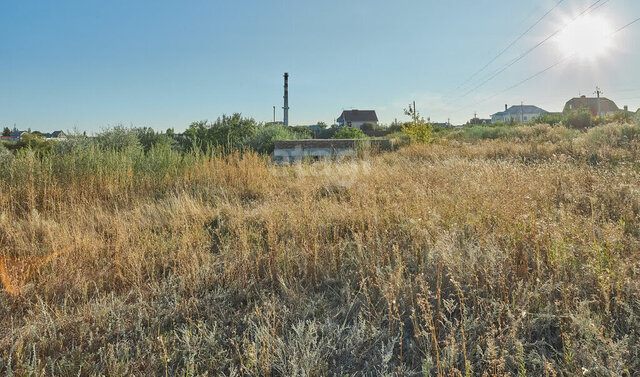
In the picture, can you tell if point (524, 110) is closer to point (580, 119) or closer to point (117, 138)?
point (580, 119)

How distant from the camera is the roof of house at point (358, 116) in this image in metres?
71.4

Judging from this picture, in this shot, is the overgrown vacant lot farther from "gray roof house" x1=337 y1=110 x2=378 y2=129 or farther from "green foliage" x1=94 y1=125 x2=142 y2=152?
"gray roof house" x1=337 y1=110 x2=378 y2=129

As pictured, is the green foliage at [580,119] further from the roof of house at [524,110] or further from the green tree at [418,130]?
the roof of house at [524,110]

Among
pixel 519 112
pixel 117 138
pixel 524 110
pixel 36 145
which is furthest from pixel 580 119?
pixel 524 110

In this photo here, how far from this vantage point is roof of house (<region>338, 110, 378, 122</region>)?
7138 centimetres

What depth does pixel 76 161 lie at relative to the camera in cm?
629

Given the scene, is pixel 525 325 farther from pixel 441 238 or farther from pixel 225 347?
pixel 225 347

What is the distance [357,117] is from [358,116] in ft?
1.47

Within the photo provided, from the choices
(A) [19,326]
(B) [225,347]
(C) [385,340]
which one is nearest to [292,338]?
(B) [225,347]

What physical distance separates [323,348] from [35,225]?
4071 millimetres

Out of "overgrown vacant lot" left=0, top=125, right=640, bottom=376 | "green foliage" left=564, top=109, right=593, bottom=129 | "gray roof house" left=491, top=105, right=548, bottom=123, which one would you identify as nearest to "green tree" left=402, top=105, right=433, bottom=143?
"overgrown vacant lot" left=0, top=125, right=640, bottom=376

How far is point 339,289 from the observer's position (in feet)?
8.54

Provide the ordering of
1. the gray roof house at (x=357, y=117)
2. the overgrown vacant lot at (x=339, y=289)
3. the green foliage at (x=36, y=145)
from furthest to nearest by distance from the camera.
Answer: the gray roof house at (x=357, y=117), the green foliage at (x=36, y=145), the overgrown vacant lot at (x=339, y=289)

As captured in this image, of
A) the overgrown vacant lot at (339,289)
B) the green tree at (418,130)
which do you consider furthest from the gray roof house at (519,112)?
the overgrown vacant lot at (339,289)
